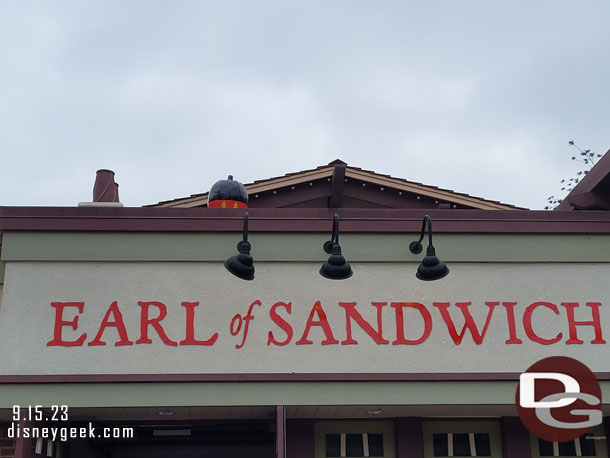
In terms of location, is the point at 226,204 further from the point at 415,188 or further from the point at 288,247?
the point at 415,188

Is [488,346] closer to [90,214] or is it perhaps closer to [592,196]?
[592,196]

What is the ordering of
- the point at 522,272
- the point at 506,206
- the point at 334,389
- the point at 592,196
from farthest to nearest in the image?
the point at 506,206, the point at 592,196, the point at 522,272, the point at 334,389

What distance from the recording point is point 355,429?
9.69 metres

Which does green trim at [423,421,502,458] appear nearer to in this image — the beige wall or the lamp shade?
the beige wall

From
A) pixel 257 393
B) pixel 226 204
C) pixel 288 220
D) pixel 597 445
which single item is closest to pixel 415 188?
pixel 288 220

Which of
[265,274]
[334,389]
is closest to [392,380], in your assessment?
[334,389]

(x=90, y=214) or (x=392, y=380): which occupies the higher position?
(x=90, y=214)

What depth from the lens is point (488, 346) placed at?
926cm

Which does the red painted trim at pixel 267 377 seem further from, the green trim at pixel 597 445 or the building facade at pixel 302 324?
the green trim at pixel 597 445

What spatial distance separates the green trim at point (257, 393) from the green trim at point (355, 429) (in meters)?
0.90

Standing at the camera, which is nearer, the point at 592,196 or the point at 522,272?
the point at 522,272

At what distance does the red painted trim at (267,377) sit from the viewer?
8.80 meters

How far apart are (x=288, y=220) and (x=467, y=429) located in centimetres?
363

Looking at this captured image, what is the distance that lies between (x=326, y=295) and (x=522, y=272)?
8.46 feet
